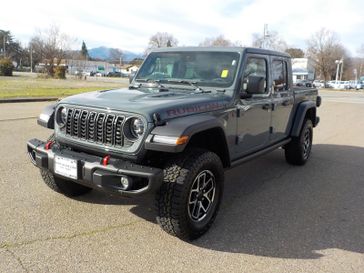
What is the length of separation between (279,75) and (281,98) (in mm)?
364

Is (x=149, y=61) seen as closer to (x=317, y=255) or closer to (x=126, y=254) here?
(x=126, y=254)

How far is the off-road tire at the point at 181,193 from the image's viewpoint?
324 cm

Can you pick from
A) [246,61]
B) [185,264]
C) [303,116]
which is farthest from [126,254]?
[303,116]

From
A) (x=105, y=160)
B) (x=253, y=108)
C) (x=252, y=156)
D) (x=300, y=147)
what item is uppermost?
(x=253, y=108)

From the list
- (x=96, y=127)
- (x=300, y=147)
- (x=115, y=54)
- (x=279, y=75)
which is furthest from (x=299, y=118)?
(x=115, y=54)

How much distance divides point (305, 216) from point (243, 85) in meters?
1.66

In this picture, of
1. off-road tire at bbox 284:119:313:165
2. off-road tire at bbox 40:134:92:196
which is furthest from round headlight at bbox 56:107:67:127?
off-road tire at bbox 284:119:313:165

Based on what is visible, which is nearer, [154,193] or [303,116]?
[154,193]

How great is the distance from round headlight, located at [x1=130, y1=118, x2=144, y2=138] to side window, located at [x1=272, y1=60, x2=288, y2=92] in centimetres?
262

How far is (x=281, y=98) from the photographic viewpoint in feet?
17.5

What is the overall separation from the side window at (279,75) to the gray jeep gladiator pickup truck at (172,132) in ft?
0.54

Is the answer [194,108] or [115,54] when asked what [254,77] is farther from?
[115,54]

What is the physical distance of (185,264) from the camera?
10.1ft

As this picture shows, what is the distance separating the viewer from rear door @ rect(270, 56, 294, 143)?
204 inches
